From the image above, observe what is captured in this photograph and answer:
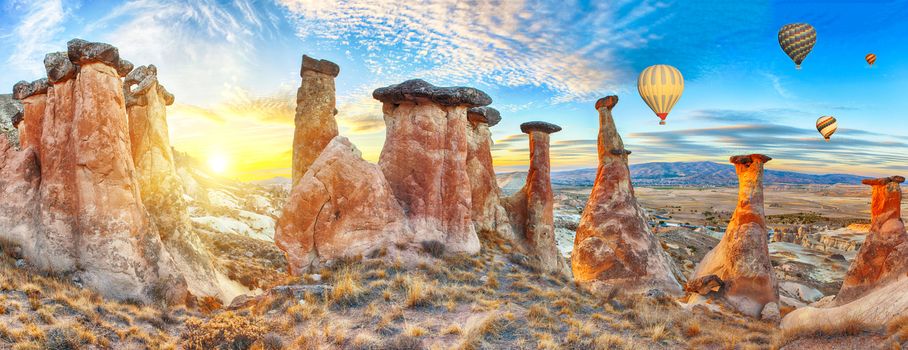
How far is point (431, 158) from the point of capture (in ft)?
43.8

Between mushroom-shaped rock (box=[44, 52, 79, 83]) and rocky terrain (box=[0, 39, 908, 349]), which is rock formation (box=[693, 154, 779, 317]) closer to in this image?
rocky terrain (box=[0, 39, 908, 349])

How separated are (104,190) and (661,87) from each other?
23.4 metres

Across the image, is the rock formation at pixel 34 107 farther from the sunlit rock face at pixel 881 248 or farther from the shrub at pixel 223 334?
the sunlit rock face at pixel 881 248

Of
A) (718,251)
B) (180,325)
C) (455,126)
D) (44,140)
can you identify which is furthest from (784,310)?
(44,140)

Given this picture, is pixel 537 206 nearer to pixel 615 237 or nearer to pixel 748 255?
pixel 615 237

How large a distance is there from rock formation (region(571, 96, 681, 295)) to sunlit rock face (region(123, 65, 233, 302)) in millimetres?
12312

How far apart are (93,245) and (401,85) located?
7.69 metres

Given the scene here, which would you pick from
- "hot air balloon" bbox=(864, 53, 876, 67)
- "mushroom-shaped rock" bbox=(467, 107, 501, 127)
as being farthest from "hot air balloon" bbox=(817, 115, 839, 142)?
"mushroom-shaped rock" bbox=(467, 107, 501, 127)

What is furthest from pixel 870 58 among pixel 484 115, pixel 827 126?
pixel 484 115

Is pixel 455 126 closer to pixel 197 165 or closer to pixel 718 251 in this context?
pixel 718 251

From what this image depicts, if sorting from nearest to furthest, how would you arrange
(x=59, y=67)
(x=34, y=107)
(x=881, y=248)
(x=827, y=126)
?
(x=59, y=67) → (x=34, y=107) → (x=881, y=248) → (x=827, y=126)

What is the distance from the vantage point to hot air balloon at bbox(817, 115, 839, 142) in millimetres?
35031

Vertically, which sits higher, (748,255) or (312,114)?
(312,114)

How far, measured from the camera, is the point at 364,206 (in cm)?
1207
